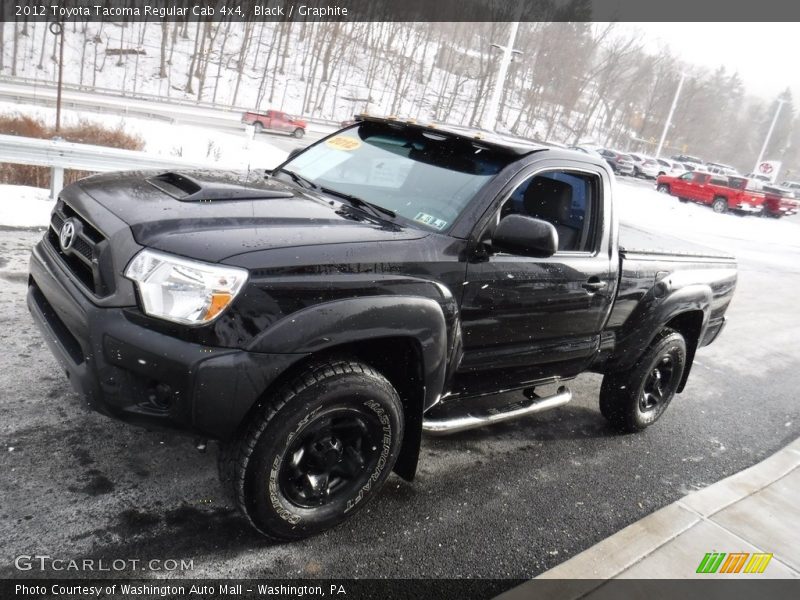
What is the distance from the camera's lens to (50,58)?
5028cm

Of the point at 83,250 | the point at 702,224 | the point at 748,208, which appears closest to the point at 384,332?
the point at 83,250

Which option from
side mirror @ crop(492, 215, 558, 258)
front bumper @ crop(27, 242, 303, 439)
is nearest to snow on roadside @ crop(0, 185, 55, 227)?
front bumper @ crop(27, 242, 303, 439)

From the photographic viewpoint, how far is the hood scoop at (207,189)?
2.86m

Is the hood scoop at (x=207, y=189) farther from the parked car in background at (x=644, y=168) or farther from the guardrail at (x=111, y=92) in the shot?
the parked car in background at (x=644, y=168)

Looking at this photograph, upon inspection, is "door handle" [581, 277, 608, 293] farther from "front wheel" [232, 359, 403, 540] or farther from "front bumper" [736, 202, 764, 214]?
"front bumper" [736, 202, 764, 214]

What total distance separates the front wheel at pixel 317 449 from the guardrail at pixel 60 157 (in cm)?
537

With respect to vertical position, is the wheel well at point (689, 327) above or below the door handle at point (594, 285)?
below

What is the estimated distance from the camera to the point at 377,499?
10.7 ft

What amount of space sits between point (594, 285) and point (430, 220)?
1.23m

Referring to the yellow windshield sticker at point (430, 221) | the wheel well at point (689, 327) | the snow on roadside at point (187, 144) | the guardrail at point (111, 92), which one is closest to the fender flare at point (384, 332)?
the yellow windshield sticker at point (430, 221)

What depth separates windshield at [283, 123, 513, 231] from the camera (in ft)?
10.4

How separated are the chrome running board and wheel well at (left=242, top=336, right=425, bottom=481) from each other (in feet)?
0.39

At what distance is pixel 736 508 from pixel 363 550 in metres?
2.50

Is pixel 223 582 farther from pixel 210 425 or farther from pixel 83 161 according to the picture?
pixel 83 161
